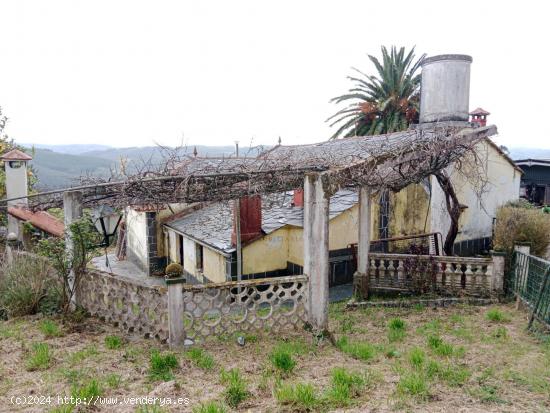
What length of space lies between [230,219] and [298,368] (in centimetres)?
1012

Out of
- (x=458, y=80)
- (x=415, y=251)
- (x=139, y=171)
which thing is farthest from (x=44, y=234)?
(x=458, y=80)

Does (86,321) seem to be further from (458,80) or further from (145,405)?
(458,80)

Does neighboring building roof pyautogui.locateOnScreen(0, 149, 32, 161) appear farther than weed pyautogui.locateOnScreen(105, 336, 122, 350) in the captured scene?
Yes

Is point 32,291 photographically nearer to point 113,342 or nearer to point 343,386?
point 113,342

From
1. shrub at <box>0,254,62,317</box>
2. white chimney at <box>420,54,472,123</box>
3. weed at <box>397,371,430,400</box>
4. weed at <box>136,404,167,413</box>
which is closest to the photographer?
weed at <box>136,404,167,413</box>

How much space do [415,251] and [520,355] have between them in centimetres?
739

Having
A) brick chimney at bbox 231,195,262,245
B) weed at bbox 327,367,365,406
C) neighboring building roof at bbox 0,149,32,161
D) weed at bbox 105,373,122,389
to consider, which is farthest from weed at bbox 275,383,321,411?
neighboring building roof at bbox 0,149,32,161

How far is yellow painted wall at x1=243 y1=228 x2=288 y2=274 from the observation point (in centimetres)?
1302

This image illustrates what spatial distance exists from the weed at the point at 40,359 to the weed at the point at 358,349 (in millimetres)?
4694

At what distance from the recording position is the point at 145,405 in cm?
474

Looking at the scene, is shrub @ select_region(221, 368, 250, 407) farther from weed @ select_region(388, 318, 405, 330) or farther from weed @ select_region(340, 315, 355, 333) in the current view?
weed @ select_region(388, 318, 405, 330)

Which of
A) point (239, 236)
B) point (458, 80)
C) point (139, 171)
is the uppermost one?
point (458, 80)

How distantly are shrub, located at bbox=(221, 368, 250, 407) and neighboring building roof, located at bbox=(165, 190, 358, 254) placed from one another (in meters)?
7.13

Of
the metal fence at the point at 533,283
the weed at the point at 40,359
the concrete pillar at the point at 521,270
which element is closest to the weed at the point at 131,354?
the weed at the point at 40,359
